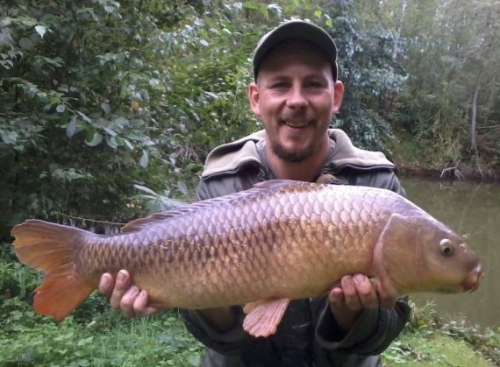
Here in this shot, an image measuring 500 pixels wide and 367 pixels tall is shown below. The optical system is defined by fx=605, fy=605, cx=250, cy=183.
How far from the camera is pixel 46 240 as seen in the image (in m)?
1.62

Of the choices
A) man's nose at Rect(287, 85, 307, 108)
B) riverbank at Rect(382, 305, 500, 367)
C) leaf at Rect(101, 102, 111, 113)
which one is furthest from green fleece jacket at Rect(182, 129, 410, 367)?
riverbank at Rect(382, 305, 500, 367)

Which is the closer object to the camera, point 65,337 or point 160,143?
point 65,337

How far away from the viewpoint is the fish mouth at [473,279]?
4.52 feet

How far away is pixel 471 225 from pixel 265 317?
11.0 m

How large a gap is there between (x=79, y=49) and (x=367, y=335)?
213 cm

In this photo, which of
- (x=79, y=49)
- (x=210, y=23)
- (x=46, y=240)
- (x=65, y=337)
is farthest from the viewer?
(x=210, y=23)

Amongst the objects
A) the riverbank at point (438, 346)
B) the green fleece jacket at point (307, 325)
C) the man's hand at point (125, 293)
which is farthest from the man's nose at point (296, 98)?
the riverbank at point (438, 346)

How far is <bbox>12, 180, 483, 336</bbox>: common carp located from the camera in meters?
1.38

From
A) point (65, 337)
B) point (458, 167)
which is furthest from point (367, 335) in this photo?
point (458, 167)

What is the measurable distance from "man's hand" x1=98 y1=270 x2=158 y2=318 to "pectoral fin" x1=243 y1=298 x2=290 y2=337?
287 mm

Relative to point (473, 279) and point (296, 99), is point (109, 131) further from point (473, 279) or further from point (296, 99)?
point (473, 279)

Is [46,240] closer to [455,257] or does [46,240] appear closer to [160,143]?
[455,257]

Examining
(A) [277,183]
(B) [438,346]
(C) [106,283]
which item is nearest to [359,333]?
(A) [277,183]

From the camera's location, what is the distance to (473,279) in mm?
1386
